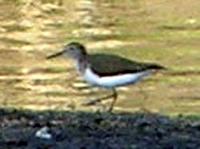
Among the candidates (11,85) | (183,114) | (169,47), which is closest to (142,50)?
(169,47)

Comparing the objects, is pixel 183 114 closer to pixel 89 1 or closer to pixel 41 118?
pixel 41 118

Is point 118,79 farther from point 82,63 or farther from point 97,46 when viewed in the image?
point 97,46

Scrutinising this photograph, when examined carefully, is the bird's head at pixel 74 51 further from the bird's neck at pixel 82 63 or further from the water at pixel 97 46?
the water at pixel 97 46

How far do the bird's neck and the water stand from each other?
1.45ft

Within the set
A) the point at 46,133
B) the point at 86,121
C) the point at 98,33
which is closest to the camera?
the point at 46,133

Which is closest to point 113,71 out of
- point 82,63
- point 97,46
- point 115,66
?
point 115,66

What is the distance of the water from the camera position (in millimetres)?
13891

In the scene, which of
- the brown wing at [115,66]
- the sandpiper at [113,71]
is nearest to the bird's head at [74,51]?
the sandpiper at [113,71]

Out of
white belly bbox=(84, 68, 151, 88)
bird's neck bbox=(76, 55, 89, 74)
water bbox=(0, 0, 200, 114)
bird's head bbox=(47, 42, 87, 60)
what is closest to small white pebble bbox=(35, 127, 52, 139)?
white belly bbox=(84, 68, 151, 88)

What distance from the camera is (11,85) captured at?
1473 cm

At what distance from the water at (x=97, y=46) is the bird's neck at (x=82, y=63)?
0.44 m

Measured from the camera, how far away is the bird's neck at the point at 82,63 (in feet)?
40.2

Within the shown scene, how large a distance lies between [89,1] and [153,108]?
12.7 m

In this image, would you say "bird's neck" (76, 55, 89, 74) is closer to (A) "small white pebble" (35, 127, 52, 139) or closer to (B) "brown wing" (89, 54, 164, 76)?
(B) "brown wing" (89, 54, 164, 76)
